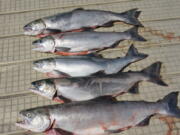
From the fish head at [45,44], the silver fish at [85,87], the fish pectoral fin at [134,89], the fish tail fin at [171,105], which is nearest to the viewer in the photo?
the fish tail fin at [171,105]

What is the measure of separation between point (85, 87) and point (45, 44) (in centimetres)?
88

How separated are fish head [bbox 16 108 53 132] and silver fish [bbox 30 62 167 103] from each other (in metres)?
0.28

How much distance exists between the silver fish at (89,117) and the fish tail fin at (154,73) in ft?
1.40

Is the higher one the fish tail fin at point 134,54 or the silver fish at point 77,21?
the silver fish at point 77,21

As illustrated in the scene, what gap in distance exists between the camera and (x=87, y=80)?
101 inches

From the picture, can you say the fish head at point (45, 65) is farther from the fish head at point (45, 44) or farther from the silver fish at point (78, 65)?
the fish head at point (45, 44)

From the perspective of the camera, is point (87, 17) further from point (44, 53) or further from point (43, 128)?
point (43, 128)

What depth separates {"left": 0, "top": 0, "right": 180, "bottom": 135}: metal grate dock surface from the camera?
2625 millimetres

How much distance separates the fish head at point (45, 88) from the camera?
253cm

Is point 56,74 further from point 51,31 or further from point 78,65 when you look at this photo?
point 51,31

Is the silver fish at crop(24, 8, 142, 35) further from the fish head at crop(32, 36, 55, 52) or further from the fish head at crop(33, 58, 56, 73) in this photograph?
the fish head at crop(33, 58, 56, 73)

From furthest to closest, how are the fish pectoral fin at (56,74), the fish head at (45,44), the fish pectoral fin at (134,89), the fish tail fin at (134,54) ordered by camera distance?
the fish head at (45,44) < the fish tail fin at (134,54) < the fish pectoral fin at (56,74) < the fish pectoral fin at (134,89)

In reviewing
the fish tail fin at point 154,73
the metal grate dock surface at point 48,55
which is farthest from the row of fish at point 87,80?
the metal grate dock surface at point 48,55

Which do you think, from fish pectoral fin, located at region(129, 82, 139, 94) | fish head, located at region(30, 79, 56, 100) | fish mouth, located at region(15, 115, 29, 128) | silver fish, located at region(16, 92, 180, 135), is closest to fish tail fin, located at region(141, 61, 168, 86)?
fish pectoral fin, located at region(129, 82, 139, 94)
